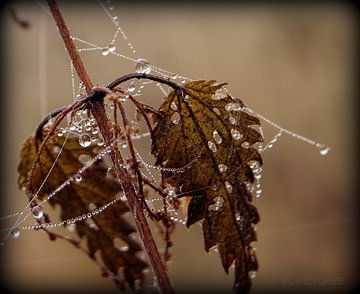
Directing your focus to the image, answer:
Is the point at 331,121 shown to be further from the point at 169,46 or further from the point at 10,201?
the point at 10,201

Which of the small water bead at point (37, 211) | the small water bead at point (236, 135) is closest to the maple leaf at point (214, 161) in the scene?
the small water bead at point (236, 135)

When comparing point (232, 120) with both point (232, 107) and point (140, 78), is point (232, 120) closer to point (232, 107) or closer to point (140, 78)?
point (232, 107)

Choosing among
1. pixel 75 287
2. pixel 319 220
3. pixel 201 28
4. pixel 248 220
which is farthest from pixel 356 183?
pixel 248 220

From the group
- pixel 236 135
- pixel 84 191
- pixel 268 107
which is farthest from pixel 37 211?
pixel 268 107

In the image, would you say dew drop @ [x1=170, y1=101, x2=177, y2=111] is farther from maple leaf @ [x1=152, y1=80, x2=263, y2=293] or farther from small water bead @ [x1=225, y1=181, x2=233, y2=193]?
small water bead @ [x1=225, y1=181, x2=233, y2=193]

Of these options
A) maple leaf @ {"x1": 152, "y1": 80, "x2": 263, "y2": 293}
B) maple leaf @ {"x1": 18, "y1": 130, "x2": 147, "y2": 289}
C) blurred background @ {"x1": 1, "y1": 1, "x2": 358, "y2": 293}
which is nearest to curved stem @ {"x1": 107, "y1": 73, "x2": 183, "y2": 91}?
maple leaf @ {"x1": 152, "y1": 80, "x2": 263, "y2": 293}
